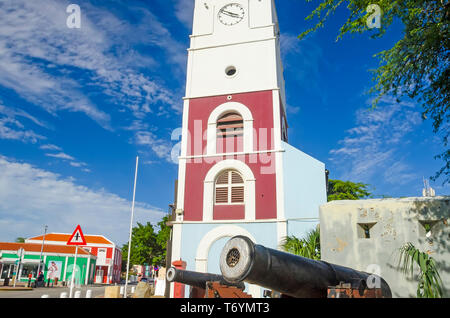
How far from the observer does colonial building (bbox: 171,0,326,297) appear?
14.4 metres

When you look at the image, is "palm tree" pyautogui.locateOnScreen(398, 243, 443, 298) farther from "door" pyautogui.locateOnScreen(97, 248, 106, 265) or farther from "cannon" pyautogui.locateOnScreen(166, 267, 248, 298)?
"door" pyautogui.locateOnScreen(97, 248, 106, 265)

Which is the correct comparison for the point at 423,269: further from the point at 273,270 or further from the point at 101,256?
the point at 101,256

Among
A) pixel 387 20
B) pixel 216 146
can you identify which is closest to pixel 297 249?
pixel 216 146

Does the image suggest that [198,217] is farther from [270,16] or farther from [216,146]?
[270,16]

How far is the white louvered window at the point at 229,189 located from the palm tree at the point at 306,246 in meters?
3.11

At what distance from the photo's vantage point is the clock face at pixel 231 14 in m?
18.1

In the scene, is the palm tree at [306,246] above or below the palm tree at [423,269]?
above

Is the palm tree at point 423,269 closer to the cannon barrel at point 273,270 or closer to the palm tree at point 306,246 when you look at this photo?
the cannon barrel at point 273,270

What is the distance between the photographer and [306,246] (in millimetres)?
11883

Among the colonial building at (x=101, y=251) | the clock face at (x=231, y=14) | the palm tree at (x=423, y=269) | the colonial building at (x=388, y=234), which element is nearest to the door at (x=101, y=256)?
the colonial building at (x=101, y=251)

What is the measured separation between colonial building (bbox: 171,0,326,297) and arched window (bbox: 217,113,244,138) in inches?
1.8

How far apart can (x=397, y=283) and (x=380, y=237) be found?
112cm

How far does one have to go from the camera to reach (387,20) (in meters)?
8.23
